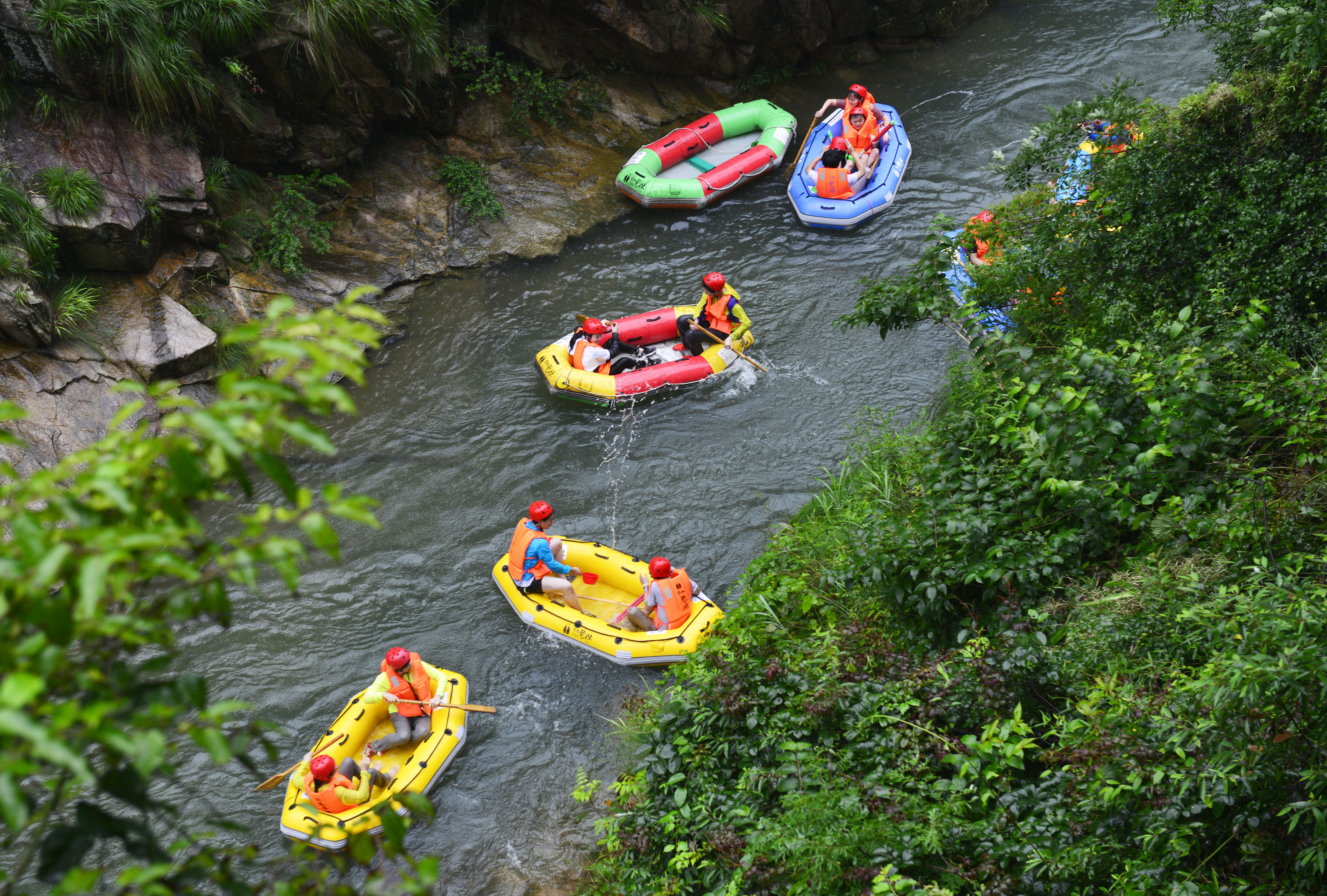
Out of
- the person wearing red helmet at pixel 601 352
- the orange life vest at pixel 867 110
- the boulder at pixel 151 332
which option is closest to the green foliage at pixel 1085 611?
the person wearing red helmet at pixel 601 352

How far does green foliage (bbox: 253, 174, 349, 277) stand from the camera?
11.2m

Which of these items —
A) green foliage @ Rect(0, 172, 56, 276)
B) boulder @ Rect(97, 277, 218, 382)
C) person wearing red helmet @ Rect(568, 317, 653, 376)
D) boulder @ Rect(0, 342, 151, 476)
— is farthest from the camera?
person wearing red helmet @ Rect(568, 317, 653, 376)

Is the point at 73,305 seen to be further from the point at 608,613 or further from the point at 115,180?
the point at 608,613

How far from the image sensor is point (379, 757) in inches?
281

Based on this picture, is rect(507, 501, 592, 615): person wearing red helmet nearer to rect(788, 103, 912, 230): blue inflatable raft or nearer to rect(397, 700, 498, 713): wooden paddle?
rect(397, 700, 498, 713): wooden paddle

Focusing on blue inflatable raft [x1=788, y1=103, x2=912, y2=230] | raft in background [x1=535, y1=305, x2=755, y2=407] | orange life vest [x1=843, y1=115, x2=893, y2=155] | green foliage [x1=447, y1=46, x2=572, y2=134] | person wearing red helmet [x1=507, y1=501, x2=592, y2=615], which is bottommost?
person wearing red helmet [x1=507, y1=501, x2=592, y2=615]

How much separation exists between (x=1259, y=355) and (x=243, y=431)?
5.24 meters

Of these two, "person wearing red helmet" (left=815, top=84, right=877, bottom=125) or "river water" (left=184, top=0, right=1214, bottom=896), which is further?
"person wearing red helmet" (left=815, top=84, right=877, bottom=125)

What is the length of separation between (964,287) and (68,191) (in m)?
9.98

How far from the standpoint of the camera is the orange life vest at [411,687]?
7129 millimetres

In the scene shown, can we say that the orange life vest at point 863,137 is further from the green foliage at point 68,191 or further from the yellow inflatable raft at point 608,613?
the green foliage at point 68,191

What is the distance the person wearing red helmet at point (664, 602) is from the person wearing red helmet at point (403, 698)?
204cm

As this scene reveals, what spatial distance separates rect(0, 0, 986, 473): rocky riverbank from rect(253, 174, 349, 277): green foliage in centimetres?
20

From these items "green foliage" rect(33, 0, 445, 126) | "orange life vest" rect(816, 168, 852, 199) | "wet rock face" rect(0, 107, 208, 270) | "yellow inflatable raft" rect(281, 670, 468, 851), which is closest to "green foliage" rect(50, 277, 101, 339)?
"wet rock face" rect(0, 107, 208, 270)
